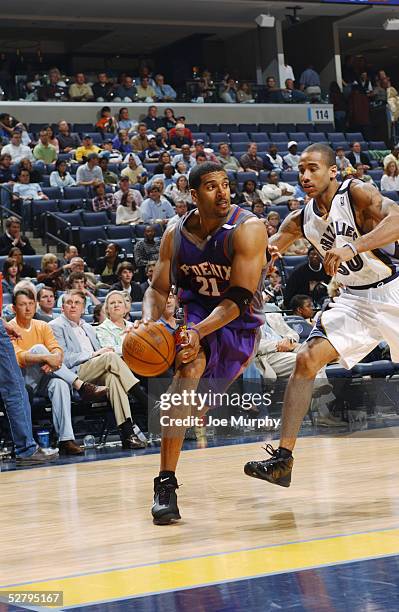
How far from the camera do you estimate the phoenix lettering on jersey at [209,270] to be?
4.75 m

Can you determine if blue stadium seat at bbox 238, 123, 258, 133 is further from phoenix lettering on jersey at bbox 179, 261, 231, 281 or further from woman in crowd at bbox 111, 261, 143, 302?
phoenix lettering on jersey at bbox 179, 261, 231, 281

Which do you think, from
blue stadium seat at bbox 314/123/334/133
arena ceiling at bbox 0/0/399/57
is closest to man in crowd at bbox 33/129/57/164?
arena ceiling at bbox 0/0/399/57

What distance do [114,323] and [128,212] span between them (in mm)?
5521

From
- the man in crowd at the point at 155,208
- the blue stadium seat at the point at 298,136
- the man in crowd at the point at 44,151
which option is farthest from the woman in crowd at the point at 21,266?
the blue stadium seat at the point at 298,136

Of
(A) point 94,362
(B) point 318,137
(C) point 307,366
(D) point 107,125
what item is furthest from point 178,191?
(C) point 307,366

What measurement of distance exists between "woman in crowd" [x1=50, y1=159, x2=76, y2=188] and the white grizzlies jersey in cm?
1000

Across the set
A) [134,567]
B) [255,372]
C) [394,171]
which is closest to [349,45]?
[394,171]

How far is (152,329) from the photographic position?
447 cm

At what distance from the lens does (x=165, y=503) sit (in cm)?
462

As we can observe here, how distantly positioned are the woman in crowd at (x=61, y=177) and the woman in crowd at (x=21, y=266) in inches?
143

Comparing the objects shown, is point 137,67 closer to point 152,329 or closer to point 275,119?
point 275,119

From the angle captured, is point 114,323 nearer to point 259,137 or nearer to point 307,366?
point 307,366

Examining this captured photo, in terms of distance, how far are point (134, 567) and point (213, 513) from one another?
126 centimetres

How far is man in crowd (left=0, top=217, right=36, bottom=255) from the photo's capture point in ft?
39.7
